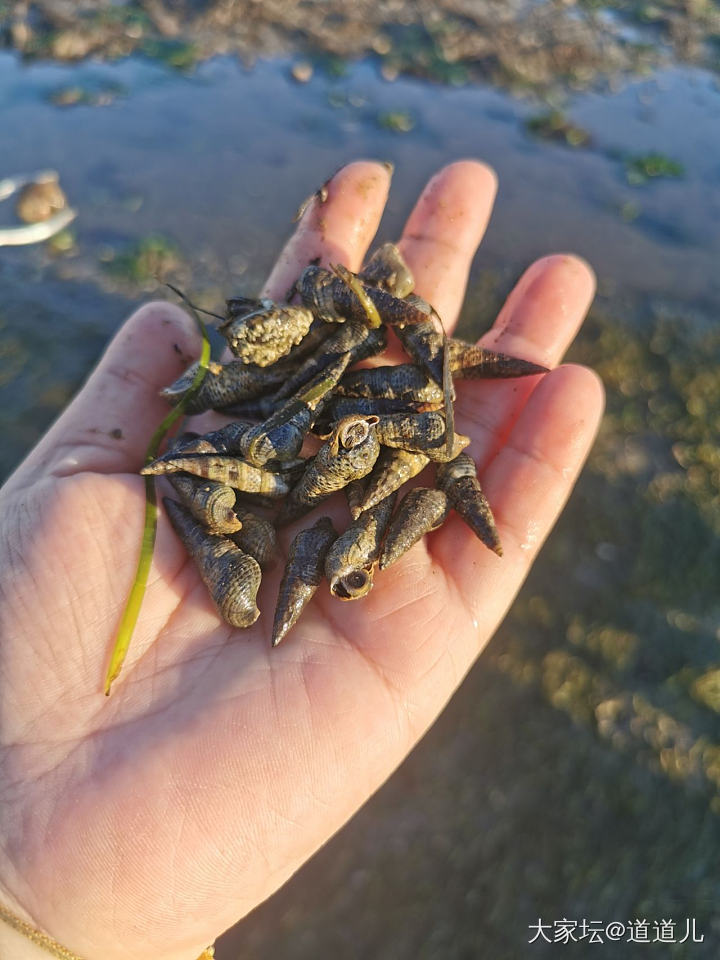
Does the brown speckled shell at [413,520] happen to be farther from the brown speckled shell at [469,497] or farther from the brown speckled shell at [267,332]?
the brown speckled shell at [267,332]

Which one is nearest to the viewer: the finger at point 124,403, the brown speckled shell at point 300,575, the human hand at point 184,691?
the human hand at point 184,691

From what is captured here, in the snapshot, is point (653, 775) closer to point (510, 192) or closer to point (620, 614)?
point (620, 614)

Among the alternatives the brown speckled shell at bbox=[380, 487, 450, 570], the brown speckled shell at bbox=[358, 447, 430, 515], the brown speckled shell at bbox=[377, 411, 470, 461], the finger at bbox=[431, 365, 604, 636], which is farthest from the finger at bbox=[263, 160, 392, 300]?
the brown speckled shell at bbox=[380, 487, 450, 570]

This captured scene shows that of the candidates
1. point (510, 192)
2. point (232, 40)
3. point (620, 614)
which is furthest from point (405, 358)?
point (232, 40)

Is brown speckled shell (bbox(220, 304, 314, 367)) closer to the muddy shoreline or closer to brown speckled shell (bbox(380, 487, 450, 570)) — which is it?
brown speckled shell (bbox(380, 487, 450, 570))

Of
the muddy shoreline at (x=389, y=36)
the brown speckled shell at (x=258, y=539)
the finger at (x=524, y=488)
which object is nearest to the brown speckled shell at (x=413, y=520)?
the finger at (x=524, y=488)

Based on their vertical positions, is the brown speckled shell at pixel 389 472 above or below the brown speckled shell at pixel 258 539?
above
